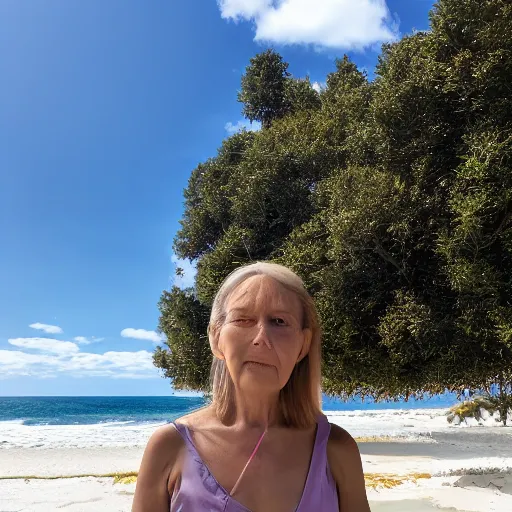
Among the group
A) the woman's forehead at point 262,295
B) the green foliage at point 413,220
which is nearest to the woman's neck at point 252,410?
the woman's forehead at point 262,295

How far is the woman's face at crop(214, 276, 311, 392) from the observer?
5.13 feet

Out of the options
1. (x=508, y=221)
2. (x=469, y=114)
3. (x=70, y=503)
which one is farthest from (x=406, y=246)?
(x=70, y=503)

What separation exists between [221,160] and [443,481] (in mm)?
10020

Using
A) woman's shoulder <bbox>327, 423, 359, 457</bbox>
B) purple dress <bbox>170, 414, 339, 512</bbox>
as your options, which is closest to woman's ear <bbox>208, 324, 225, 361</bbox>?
purple dress <bbox>170, 414, 339, 512</bbox>

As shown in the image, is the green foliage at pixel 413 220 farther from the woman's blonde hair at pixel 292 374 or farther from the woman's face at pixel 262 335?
the woman's face at pixel 262 335

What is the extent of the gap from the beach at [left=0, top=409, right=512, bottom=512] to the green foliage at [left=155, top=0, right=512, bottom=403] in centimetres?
177

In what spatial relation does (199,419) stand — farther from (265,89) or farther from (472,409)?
(472,409)

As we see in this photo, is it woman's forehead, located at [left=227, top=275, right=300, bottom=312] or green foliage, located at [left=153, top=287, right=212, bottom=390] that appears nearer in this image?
woman's forehead, located at [left=227, top=275, right=300, bottom=312]

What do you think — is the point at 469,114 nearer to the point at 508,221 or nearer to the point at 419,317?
the point at 508,221

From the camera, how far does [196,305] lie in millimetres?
13219

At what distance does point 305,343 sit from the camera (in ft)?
5.65

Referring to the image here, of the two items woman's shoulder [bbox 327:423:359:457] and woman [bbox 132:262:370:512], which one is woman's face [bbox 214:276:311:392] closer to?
woman [bbox 132:262:370:512]

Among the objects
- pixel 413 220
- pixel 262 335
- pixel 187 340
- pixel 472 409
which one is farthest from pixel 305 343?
pixel 472 409

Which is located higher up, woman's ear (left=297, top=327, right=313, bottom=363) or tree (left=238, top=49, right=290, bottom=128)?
tree (left=238, top=49, right=290, bottom=128)
